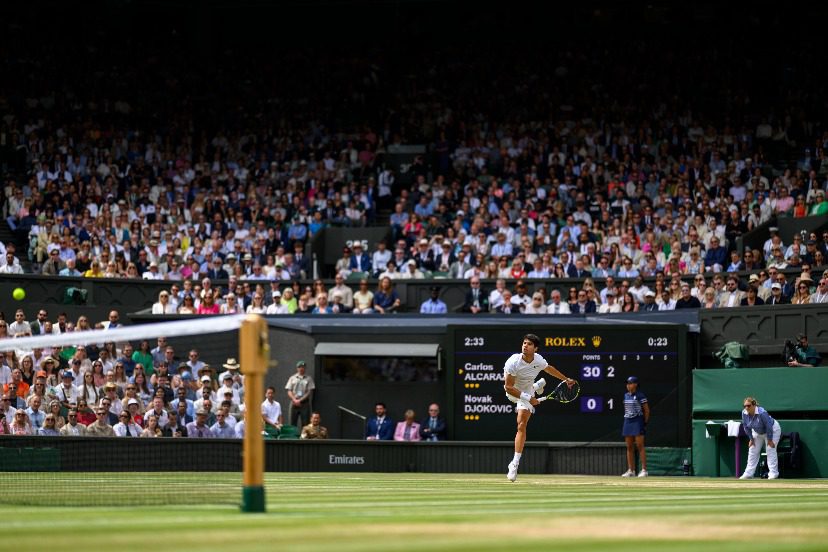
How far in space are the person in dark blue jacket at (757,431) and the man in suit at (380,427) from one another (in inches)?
300

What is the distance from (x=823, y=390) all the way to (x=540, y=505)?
15935mm

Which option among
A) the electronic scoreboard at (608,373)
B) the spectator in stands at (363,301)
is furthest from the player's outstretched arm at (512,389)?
the spectator in stands at (363,301)

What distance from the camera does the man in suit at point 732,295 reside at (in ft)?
95.2

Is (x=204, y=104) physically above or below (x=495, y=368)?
above

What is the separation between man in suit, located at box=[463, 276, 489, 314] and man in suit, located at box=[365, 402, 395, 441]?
4000mm

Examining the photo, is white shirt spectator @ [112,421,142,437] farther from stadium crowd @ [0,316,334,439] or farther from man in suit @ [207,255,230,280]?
man in suit @ [207,255,230,280]

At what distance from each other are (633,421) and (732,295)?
495cm

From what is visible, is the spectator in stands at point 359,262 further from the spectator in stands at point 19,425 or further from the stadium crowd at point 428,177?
the spectator in stands at point 19,425

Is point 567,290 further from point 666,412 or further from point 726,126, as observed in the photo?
point 726,126

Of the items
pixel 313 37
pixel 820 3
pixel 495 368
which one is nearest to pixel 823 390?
pixel 495 368

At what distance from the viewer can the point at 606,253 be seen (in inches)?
1307

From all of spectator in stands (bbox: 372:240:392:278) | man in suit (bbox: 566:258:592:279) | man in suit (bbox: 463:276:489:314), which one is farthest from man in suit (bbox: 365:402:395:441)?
man in suit (bbox: 566:258:592:279)

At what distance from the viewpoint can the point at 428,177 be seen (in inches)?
1623

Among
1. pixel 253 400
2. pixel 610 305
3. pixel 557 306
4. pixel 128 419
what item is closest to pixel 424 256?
pixel 557 306
